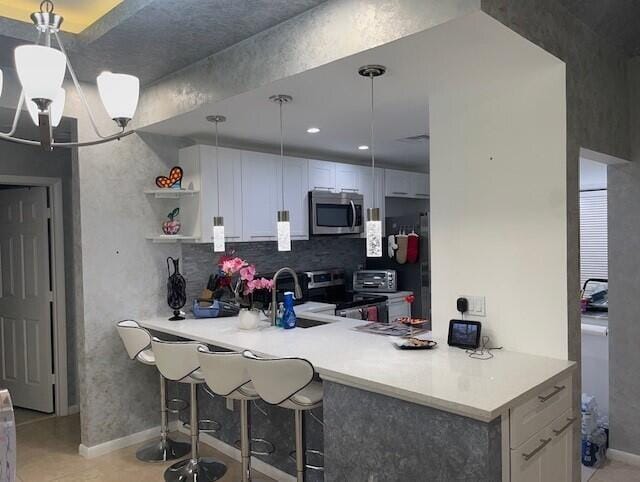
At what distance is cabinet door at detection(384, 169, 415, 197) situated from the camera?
18.1 feet

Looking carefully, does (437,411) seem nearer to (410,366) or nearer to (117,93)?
(410,366)

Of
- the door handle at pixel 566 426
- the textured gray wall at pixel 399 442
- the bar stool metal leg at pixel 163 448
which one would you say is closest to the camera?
the textured gray wall at pixel 399 442

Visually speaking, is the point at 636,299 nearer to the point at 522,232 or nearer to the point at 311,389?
the point at 522,232

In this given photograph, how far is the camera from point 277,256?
5.00 meters

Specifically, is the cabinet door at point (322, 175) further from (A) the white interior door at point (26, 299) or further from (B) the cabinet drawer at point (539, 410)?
(B) the cabinet drawer at point (539, 410)

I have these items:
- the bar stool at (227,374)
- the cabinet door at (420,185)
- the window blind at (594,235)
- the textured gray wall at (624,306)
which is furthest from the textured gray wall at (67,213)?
the window blind at (594,235)

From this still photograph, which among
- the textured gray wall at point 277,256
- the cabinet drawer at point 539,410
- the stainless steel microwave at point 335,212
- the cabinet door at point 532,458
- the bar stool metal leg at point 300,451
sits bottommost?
the bar stool metal leg at point 300,451

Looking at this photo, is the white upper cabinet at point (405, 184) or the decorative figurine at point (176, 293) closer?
the decorative figurine at point (176, 293)

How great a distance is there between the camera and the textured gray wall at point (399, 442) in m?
1.82

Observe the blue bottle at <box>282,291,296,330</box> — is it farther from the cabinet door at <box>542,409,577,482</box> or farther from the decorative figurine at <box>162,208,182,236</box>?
the cabinet door at <box>542,409,577,482</box>

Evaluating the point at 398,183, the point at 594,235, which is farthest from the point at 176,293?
the point at 594,235

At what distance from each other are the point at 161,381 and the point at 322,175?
7.78 feet

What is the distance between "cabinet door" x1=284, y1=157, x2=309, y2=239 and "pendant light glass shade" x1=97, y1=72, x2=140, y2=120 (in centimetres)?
258

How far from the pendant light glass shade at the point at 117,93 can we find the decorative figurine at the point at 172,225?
6.53 feet
